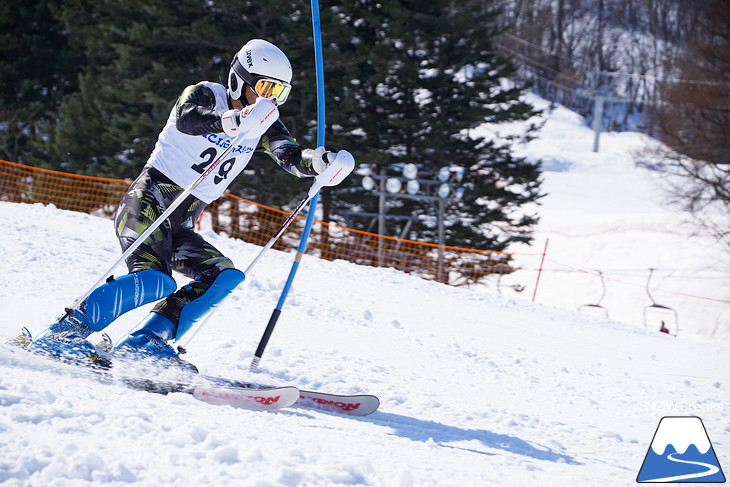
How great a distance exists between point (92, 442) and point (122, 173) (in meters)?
16.9

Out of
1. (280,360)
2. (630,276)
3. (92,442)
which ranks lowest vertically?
(630,276)

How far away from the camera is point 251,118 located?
10.6 feet

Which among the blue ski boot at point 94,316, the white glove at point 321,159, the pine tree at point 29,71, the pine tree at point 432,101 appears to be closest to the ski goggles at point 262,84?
the white glove at point 321,159

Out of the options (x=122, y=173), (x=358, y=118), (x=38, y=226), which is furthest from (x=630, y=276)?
(x=38, y=226)

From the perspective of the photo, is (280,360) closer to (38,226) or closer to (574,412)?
(574,412)

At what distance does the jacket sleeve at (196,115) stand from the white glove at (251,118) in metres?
0.07

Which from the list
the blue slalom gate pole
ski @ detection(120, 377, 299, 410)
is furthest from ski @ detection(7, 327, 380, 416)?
the blue slalom gate pole

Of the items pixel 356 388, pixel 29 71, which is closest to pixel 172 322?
pixel 356 388

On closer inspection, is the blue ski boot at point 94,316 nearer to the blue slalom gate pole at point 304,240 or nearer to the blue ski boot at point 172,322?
the blue ski boot at point 172,322

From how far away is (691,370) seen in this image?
6.16 meters

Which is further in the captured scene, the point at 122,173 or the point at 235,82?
the point at 122,173

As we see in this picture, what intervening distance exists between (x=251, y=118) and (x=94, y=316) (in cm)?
119

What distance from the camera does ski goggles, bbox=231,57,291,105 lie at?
11.7 feet

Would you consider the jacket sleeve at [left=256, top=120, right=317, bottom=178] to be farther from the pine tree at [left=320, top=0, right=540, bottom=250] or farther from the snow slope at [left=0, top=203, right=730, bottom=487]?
the pine tree at [left=320, top=0, right=540, bottom=250]
